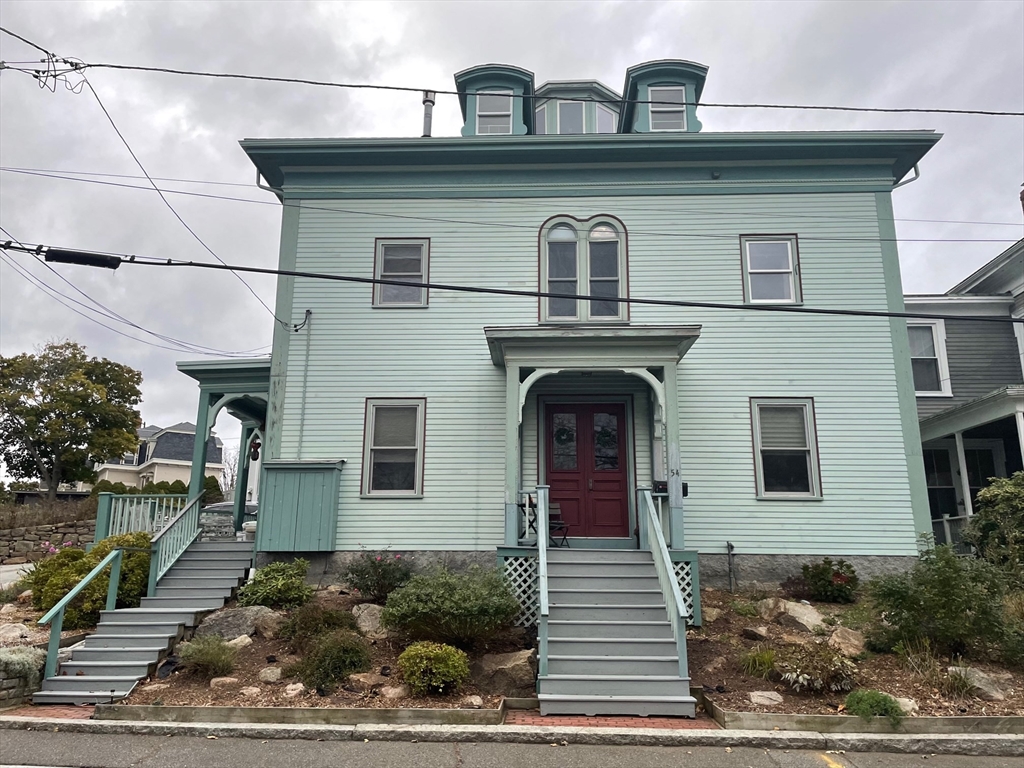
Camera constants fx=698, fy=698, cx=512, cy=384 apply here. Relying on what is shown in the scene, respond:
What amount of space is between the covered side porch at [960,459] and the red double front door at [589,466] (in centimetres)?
680

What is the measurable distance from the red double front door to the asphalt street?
17.0 feet

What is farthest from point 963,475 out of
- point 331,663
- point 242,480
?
point 242,480

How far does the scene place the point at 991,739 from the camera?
613cm

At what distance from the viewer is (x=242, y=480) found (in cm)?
1366

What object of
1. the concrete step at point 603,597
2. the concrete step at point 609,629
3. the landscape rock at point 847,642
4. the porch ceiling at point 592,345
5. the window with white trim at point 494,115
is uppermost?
the window with white trim at point 494,115

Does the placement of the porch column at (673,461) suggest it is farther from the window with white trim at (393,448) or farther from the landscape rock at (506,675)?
the window with white trim at (393,448)

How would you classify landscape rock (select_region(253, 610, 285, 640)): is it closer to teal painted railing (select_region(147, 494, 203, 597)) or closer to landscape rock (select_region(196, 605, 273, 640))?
landscape rock (select_region(196, 605, 273, 640))

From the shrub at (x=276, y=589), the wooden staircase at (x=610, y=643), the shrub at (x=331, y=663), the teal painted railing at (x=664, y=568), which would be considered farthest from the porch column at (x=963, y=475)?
the shrub at (x=276, y=589)

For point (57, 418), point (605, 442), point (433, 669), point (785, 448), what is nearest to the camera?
point (433, 669)

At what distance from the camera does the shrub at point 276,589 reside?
9609 millimetres

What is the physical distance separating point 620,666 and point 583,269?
6814mm

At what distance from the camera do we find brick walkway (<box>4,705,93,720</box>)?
7.07 metres

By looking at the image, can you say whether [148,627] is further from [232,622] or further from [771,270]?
[771,270]

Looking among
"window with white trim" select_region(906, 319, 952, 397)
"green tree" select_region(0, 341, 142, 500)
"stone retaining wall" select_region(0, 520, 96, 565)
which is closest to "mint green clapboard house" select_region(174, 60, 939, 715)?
"window with white trim" select_region(906, 319, 952, 397)
